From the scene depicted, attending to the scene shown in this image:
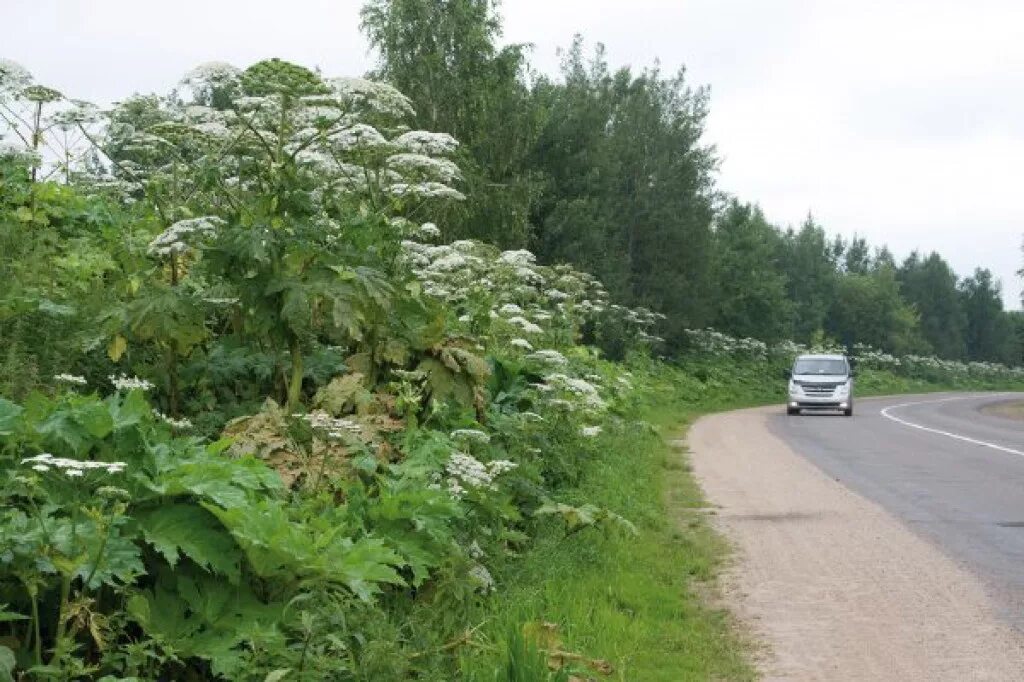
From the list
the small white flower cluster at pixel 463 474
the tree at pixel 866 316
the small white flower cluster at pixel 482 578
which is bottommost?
the small white flower cluster at pixel 482 578

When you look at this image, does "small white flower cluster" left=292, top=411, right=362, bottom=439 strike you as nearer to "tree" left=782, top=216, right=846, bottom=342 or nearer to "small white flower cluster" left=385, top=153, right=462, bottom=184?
"small white flower cluster" left=385, top=153, right=462, bottom=184

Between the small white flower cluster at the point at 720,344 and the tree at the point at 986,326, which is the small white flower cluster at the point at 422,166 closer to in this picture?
the small white flower cluster at the point at 720,344

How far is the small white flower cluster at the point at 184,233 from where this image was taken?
6.96m

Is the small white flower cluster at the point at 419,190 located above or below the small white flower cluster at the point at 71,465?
above

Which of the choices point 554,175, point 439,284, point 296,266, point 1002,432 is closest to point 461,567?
point 296,266

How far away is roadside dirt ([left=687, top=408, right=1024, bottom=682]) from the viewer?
6.23 metres

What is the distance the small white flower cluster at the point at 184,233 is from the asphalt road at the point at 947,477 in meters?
5.32

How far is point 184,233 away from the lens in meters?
7.38

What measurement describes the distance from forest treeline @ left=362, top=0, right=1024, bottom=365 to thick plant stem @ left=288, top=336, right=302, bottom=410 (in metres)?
7.55

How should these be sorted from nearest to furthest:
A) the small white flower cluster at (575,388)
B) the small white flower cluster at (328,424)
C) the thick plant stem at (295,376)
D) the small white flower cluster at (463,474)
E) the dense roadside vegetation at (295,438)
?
1. the dense roadside vegetation at (295,438)
2. the small white flower cluster at (328,424)
3. the small white flower cluster at (463,474)
4. the thick plant stem at (295,376)
5. the small white flower cluster at (575,388)

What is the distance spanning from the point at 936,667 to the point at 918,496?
7436mm

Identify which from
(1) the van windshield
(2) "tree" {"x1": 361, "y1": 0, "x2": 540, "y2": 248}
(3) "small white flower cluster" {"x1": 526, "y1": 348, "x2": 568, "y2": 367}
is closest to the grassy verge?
(3) "small white flower cluster" {"x1": 526, "y1": 348, "x2": 568, "y2": 367}

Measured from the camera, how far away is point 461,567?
6.14 m

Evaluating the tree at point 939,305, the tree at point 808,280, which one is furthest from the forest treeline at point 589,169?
the tree at point 939,305
